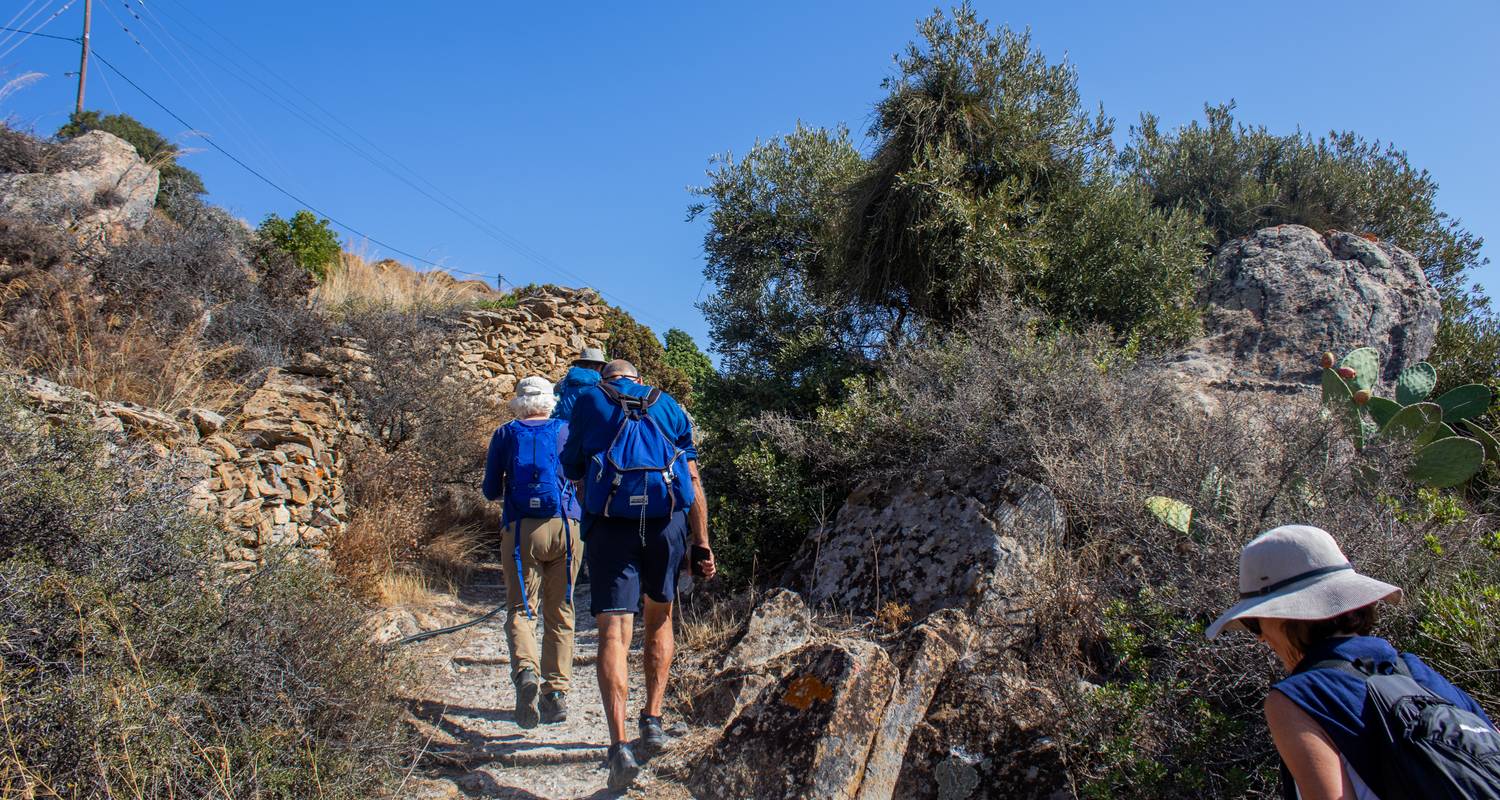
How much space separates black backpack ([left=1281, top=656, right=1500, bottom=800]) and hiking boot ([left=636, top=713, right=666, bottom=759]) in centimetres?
266

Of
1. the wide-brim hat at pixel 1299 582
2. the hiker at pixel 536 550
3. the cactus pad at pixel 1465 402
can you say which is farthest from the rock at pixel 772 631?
the cactus pad at pixel 1465 402

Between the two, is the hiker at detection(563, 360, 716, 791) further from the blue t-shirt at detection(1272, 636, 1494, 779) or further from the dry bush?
the blue t-shirt at detection(1272, 636, 1494, 779)

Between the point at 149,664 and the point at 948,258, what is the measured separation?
253 inches

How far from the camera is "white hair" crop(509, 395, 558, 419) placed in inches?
183

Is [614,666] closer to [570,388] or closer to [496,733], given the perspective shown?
[496,733]

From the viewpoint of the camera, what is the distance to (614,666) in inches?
140

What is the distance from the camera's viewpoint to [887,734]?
10.6 ft

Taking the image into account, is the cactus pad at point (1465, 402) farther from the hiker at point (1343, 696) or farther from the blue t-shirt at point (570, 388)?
the blue t-shirt at point (570, 388)

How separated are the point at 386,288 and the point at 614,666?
1254 centimetres

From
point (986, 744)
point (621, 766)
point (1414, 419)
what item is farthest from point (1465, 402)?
point (621, 766)

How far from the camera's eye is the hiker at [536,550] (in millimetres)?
4262

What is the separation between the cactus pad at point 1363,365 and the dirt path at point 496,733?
482 centimetres

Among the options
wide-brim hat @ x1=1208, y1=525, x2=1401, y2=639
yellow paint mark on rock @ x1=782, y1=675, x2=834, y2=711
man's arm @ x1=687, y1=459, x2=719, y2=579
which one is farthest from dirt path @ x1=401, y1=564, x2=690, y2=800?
wide-brim hat @ x1=1208, y1=525, x2=1401, y2=639

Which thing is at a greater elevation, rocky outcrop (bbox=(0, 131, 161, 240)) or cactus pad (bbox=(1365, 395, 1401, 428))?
rocky outcrop (bbox=(0, 131, 161, 240))
